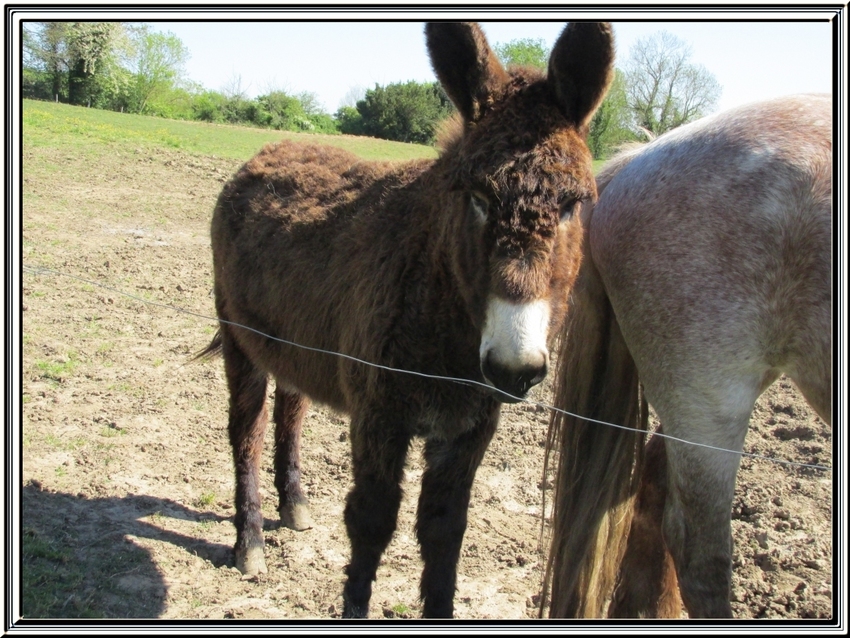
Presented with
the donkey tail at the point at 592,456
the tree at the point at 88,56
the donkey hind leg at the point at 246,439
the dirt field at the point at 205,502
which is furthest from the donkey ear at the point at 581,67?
the tree at the point at 88,56

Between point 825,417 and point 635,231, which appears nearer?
point 825,417

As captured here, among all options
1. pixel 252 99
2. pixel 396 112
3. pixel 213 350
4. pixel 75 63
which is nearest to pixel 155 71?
pixel 252 99

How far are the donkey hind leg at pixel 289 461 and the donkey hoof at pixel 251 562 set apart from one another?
1.30ft

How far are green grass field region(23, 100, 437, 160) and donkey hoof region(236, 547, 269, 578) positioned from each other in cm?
1141

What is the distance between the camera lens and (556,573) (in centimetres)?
322

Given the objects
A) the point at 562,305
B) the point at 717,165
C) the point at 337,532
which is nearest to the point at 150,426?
the point at 337,532

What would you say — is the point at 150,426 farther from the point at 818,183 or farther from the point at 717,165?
the point at 818,183

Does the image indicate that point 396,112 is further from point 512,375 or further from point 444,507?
point 512,375

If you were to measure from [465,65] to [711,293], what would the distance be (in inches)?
51.7

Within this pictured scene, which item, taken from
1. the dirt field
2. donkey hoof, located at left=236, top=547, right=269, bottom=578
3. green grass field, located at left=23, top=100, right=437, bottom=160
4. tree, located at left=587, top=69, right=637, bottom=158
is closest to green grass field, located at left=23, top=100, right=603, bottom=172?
green grass field, located at left=23, top=100, right=437, bottom=160

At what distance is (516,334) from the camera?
207cm

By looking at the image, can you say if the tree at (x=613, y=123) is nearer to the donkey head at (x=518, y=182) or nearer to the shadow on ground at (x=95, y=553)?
the donkey head at (x=518, y=182)

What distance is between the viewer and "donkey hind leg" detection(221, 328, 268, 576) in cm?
385
